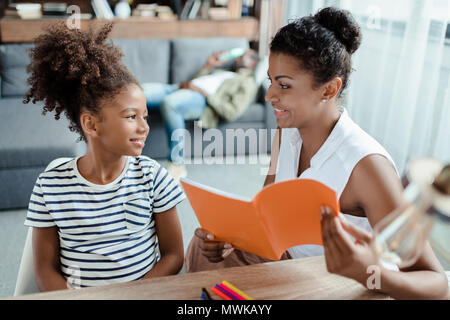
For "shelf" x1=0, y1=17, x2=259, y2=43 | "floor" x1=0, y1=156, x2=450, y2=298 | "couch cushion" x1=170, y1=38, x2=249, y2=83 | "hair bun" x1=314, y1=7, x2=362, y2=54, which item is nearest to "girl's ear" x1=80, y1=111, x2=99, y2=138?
"hair bun" x1=314, y1=7, x2=362, y2=54

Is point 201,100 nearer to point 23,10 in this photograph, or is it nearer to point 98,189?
point 23,10

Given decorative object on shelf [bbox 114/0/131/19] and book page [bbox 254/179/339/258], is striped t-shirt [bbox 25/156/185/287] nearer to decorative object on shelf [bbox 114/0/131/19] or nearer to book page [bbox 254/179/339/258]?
book page [bbox 254/179/339/258]

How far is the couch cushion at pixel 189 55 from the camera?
3.14m

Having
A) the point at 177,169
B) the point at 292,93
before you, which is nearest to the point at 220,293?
the point at 292,93

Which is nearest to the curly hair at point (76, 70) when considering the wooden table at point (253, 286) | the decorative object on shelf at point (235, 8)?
the wooden table at point (253, 286)

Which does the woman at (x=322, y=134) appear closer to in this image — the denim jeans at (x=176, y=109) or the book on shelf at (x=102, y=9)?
the denim jeans at (x=176, y=109)

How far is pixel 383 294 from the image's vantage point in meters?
0.69

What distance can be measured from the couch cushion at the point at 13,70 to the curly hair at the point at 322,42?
2.35m

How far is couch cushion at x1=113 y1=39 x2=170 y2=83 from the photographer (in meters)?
3.05

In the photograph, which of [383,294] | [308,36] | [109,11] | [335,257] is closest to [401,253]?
[335,257]

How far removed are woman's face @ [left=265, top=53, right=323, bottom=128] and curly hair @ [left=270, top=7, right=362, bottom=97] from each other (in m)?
0.02

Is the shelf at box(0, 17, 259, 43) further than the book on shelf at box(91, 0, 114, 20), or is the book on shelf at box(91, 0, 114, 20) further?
the book on shelf at box(91, 0, 114, 20)
